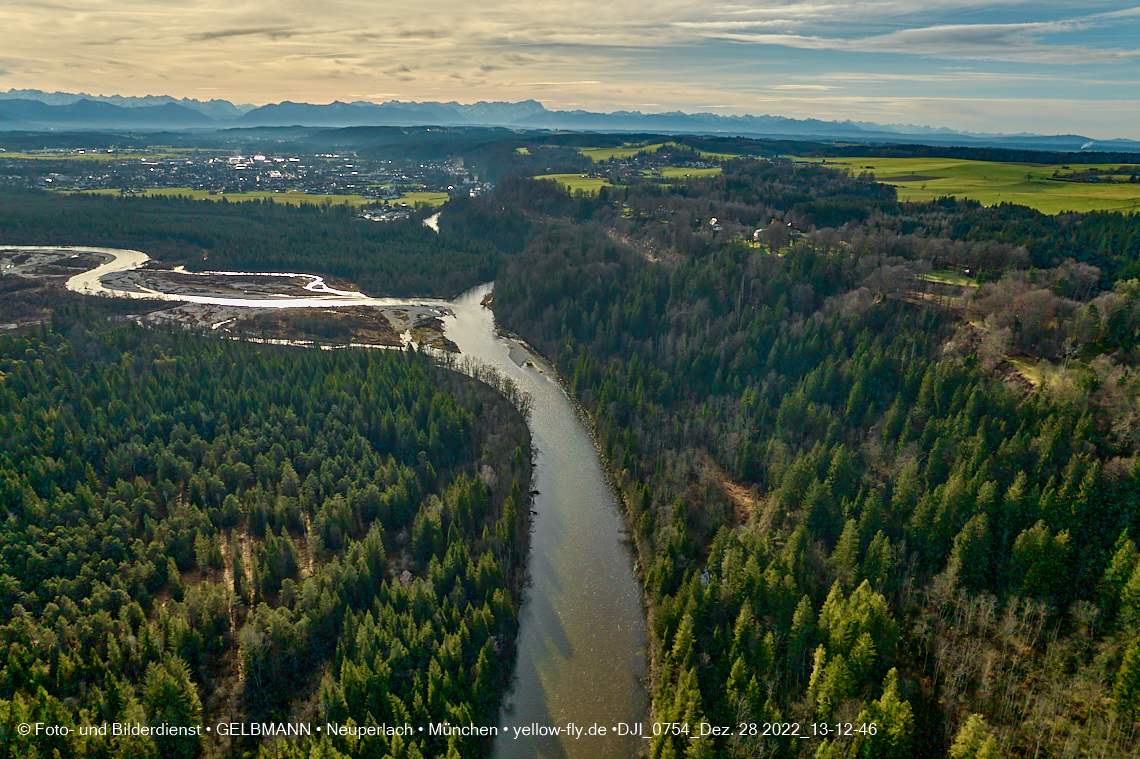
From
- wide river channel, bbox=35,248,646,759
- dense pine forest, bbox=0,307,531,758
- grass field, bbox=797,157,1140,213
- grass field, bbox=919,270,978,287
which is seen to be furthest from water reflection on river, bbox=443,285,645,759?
grass field, bbox=797,157,1140,213

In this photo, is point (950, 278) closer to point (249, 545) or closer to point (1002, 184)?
point (1002, 184)

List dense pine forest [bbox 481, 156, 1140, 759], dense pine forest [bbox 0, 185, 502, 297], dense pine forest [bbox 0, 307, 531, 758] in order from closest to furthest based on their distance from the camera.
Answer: dense pine forest [bbox 481, 156, 1140, 759], dense pine forest [bbox 0, 307, 531, 758], dense pine forest [bbox 0, 185, 502, 297]

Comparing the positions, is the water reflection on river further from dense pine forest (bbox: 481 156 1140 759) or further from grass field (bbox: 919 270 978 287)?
grass field (bbox: 919 270 978 287)

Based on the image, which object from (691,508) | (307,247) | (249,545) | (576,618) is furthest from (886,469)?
(307,247)

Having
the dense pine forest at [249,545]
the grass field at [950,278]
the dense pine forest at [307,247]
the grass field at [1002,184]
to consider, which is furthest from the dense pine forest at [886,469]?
the dense pine forest at [307,247]

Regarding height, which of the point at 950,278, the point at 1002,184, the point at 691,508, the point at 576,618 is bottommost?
the point at 576,618

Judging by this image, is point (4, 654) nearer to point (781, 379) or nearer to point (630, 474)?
point (630, 474)
